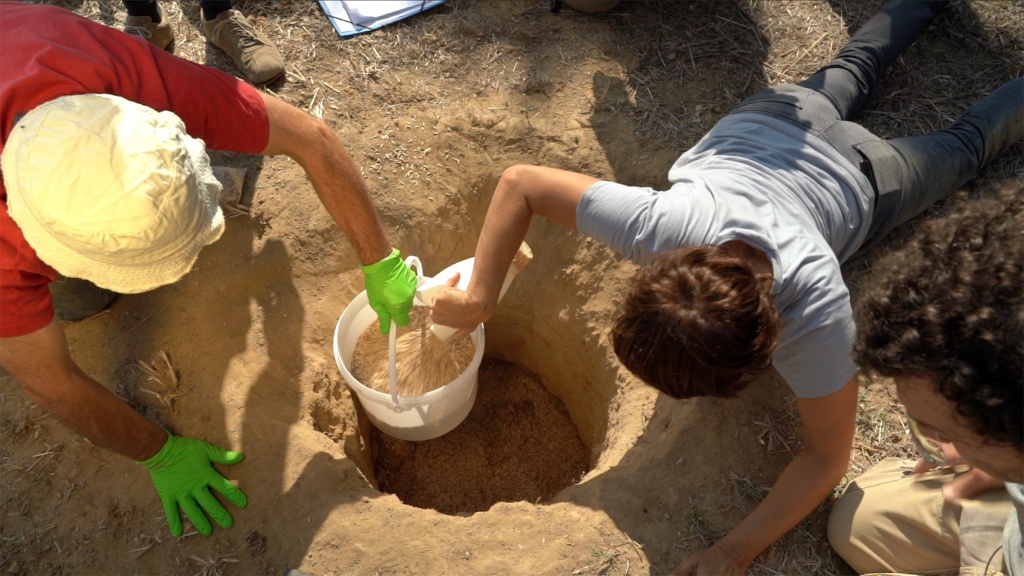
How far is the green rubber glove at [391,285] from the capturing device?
2.12m

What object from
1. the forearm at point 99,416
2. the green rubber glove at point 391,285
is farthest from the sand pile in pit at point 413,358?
the forearm at point 99,416

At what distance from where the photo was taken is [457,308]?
1.93 meters

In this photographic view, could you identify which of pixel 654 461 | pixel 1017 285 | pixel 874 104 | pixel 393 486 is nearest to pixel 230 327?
pixel 393 486

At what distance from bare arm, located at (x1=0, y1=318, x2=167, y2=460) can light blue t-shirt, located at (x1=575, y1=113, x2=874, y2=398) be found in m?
1.32

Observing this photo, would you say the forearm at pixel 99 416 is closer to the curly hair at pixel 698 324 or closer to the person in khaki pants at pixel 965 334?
the curly hair at pixel 698 324

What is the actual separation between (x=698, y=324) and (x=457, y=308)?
0.76 meters

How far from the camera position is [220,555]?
6.35 ft

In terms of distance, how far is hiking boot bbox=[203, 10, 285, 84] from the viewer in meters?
2.73

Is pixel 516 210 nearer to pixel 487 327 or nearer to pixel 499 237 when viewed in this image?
pixel 499 237

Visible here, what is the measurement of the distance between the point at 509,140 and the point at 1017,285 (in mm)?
1845

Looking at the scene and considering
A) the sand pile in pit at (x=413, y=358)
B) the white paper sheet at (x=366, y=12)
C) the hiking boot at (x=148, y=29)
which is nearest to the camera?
the sand pile in pit at (x=413, y=358)

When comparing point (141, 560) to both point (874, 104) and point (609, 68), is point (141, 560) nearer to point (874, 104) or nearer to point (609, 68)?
point (609, 68)

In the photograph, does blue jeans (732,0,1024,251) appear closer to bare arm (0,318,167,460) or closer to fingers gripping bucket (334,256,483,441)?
fingers gripping bucket (334,256,483,441)

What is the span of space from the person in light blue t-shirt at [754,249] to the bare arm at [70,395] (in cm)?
88
